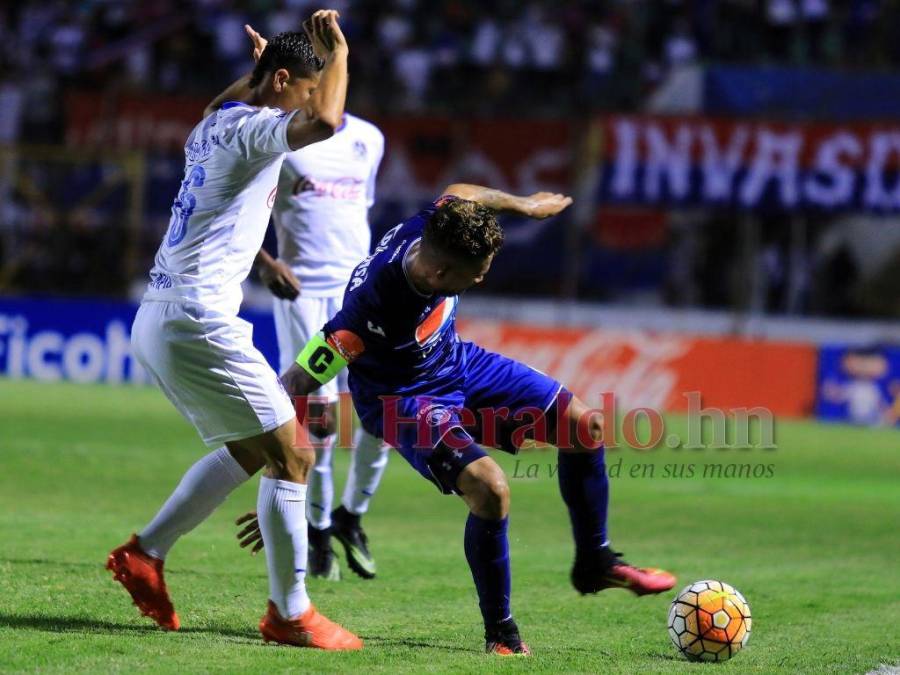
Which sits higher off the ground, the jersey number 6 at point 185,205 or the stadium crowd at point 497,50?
A: the stadium crowd at point 497,50

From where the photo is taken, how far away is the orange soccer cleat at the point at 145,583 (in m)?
6.14

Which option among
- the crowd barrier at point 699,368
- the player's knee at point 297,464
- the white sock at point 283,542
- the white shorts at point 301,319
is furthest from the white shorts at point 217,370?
the crowd barrier at point 699,368

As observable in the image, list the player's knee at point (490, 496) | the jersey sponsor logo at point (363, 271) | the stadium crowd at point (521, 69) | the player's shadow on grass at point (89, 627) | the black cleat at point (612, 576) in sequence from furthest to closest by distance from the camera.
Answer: the stadium crowd at point (521, 69) < the black cleat at point (612, 576) < the jersey sponsor logo at point (363, 271) < the player's shadow on grass at point (89, 627) < the player's knee at point (490, 496)

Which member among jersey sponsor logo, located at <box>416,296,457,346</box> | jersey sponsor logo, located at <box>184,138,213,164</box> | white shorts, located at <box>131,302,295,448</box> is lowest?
white shorts, located at <box>131,302,295,448</box>

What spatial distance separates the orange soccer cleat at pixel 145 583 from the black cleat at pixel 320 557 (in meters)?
1.64

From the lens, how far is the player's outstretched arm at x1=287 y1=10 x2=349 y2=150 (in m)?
5.34

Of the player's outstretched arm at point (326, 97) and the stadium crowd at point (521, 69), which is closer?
the player's outstretched arm at point (326, 97)

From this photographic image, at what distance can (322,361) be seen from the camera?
6047 mm

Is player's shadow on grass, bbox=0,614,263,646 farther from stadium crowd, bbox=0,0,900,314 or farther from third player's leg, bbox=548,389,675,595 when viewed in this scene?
stadium crowd, bbox=0,0,900,314

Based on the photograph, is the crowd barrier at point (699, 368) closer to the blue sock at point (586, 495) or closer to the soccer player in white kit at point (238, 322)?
the blue sock at point (586, 495)

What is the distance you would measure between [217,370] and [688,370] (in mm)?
14263

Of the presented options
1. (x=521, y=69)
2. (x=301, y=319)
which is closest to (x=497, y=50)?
(x=521, y=69)

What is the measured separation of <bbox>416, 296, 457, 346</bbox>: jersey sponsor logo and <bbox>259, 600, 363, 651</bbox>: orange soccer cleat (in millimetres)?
1217

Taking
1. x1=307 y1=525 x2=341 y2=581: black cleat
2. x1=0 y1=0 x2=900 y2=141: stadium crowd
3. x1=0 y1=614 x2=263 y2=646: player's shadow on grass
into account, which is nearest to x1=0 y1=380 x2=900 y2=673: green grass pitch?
x1=0 y1=614 x2=263 y2=646: player's shadow on grass
